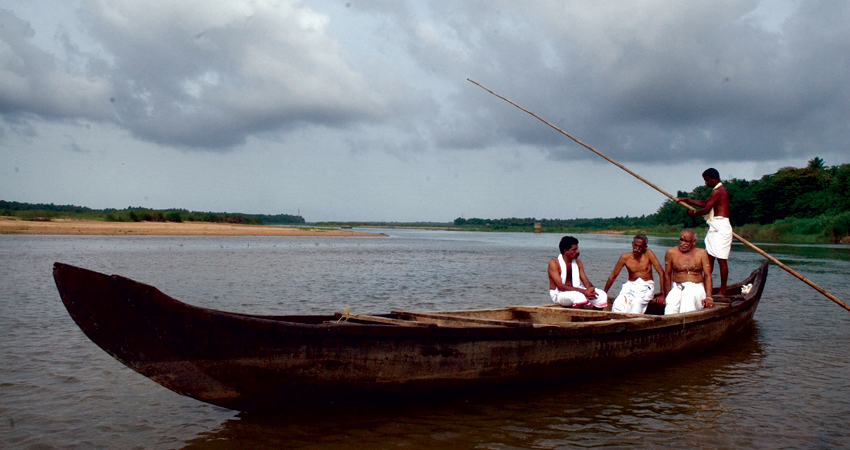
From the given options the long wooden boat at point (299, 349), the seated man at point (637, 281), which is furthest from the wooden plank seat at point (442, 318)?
the seated man at point (637, 281)

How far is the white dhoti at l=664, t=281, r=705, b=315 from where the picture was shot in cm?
857

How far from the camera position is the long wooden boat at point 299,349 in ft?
15.5

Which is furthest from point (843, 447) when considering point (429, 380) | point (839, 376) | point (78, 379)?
point (78, 379)

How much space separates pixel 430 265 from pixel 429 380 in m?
20.8

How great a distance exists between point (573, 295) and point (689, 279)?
2051mm

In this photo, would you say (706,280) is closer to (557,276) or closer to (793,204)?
(557,276)

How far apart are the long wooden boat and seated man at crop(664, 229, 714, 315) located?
8.12 ft

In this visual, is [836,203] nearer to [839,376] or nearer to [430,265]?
[430,265]

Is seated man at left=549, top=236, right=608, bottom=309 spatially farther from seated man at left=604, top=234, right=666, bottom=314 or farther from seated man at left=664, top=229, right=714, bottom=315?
seated man at left=664, top=229, right=714, bottom=315

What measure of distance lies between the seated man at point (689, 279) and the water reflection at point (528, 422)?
1.75 metres

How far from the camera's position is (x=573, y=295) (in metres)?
8.13

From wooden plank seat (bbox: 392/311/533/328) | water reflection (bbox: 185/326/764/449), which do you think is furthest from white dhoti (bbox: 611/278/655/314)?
wooden plank seat (bbox: 392/311/533/328)

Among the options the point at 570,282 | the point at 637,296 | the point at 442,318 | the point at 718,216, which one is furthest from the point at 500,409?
the point at 718,216

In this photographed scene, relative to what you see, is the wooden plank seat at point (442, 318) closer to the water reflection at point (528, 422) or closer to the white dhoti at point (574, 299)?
the water reflection at point (528, 422)
